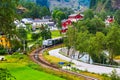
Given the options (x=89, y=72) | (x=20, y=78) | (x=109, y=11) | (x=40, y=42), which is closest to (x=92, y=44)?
(x=89, y=72)

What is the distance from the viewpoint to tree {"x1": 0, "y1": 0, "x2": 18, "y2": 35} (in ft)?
33.9

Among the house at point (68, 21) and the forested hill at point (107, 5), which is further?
the forested hill at point (107, 5)

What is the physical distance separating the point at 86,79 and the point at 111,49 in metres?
9.69

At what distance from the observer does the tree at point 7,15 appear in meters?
10.3

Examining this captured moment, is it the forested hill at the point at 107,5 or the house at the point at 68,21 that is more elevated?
the forested hill at the point at 107,5

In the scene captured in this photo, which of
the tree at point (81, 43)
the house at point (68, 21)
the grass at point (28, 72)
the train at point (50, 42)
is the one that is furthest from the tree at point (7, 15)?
the house at point (68, 21)

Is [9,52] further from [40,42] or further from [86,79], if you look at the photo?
[86,79]

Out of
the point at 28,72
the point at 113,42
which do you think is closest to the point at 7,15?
the point at 28,72

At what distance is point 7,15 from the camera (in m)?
10.5

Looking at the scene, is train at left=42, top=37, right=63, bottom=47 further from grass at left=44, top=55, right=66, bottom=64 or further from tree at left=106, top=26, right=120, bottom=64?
tree at left=106, top=26, right=120, bottom=64

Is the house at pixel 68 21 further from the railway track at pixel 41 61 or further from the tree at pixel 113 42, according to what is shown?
the tree at pixel 113 42

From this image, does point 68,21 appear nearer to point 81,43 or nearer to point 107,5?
point 81,43

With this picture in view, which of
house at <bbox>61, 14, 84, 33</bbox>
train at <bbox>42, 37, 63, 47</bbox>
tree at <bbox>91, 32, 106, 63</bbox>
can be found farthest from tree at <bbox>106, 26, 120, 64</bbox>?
house at <bbox>61, 14, 84, 33</bbox>

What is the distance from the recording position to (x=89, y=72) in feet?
113
